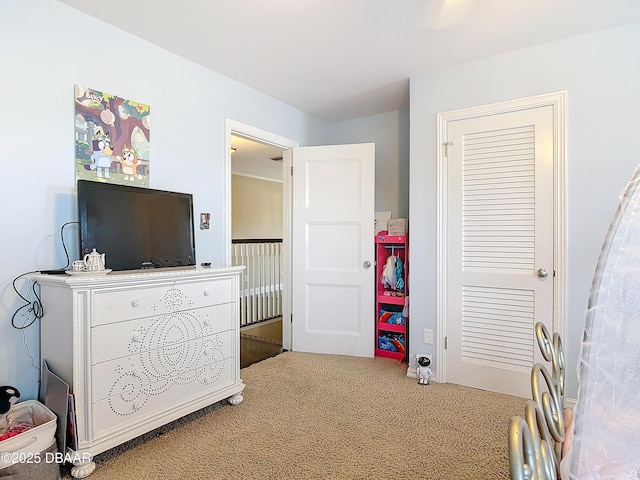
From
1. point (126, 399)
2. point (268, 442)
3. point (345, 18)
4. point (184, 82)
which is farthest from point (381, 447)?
point (184, 82)

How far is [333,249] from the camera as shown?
139 inches

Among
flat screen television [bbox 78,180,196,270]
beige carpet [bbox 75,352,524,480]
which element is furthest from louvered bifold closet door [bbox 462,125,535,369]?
flat screen television [bbox 78,180,196,270]

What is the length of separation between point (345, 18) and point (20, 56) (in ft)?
5.65

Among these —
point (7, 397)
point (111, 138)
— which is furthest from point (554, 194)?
point (7, 397)

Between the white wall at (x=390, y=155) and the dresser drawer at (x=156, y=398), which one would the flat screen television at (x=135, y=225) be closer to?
the dresser drawer at (x=156, y=398)

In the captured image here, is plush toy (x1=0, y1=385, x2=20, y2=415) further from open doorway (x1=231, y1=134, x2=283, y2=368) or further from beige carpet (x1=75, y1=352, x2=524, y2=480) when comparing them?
open doorway (x1=231, y1=134, x2=283, y2=368)

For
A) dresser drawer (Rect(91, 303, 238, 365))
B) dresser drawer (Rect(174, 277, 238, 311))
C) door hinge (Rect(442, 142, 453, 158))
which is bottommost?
dresser drawer (Rect(91, 303, 238, 365))

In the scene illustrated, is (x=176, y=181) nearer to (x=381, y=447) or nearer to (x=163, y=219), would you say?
(x=163, y=219)

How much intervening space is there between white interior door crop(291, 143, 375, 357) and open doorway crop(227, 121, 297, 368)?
0.17 m

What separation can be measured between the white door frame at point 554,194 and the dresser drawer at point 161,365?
1.60 metres

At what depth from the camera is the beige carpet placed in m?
1.70

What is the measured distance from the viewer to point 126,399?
5.94ft

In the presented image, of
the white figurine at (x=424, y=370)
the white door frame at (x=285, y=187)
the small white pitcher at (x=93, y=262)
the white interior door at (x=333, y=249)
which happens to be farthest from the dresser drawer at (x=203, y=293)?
the white figurine at (x=424, y=370)

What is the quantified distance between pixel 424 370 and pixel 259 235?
5.29 metres
